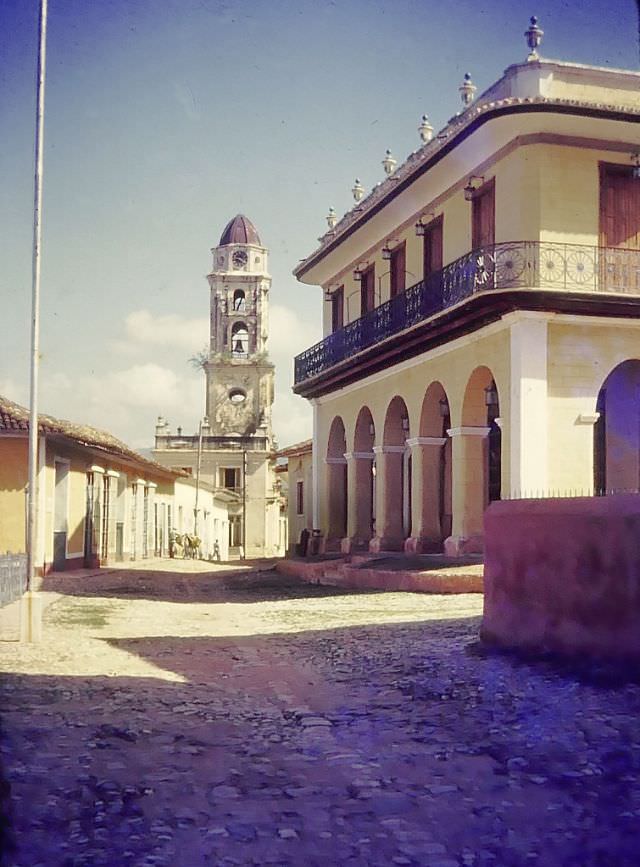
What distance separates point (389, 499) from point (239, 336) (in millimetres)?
31775

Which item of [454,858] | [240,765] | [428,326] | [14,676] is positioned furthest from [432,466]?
[454,858]

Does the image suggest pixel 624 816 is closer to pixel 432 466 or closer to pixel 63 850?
pixel 63 850

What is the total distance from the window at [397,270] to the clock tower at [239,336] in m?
29.1

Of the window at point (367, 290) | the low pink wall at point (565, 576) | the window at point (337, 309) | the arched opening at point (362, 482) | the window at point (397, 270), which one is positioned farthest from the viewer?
the window at point (337, 309)

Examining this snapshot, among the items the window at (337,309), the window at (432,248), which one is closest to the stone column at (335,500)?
the window at (337,309)

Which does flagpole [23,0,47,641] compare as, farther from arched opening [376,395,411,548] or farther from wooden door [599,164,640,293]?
arched opening [376,395,411,548]

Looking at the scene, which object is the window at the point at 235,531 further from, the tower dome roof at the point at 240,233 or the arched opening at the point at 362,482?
the arched opening at the point at 362,482

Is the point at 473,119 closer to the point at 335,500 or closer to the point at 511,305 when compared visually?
the point at 511,305

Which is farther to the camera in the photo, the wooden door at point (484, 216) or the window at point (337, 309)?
the window at point (337, 309)

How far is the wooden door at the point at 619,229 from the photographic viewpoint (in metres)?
15.0

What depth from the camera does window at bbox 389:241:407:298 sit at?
2016 cm

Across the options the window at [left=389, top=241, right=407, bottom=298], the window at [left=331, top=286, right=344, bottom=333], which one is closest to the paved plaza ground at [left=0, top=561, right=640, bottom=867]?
the window at [left=389, top=241, right=407, bottom=298]

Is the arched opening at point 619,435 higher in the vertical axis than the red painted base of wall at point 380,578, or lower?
higher

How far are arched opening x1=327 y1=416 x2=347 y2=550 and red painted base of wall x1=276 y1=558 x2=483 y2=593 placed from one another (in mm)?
2647
